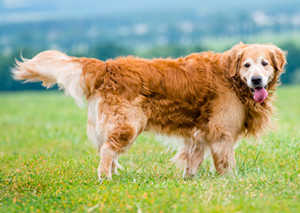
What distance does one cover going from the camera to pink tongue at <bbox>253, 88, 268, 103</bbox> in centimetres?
605

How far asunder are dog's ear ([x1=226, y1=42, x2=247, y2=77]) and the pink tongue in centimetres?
42

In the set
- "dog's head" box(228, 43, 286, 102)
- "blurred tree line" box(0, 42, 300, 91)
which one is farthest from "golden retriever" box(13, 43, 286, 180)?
"blurred tree line" box(0, 42, 300, 91)

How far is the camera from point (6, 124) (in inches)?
579

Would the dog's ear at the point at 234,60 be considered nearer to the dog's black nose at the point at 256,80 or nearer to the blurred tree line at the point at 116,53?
the dog's black nose at the point at 256,80

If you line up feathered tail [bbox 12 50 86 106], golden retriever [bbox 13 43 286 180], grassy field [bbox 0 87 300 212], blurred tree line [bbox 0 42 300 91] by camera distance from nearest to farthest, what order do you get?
1. grassy field [bbox 0 87 300 212]
2. golden retriever [bbox 13 43 286 180]
3. feathered tail [bbox 12 50 86 106]
4. blurred tree line [bbox 0 42 300 91]

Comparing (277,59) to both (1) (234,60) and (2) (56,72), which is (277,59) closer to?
(1) (234,60)

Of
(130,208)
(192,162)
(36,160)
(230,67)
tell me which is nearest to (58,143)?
(36,160)

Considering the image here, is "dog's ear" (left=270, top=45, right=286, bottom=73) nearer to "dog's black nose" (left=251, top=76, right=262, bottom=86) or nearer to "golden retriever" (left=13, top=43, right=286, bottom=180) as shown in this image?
"golden retriever" (left=13, top=43, right=286, bottom=180)

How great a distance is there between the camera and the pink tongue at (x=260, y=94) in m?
6.05

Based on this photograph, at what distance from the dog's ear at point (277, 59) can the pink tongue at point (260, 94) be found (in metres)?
0.41

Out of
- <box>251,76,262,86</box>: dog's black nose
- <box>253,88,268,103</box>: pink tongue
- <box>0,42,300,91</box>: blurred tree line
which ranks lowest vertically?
<box>0,42,300,91</box>: blurred tree line

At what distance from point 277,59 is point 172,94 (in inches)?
63.6

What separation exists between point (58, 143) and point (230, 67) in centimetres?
565

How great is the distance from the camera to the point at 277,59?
20.3ft
